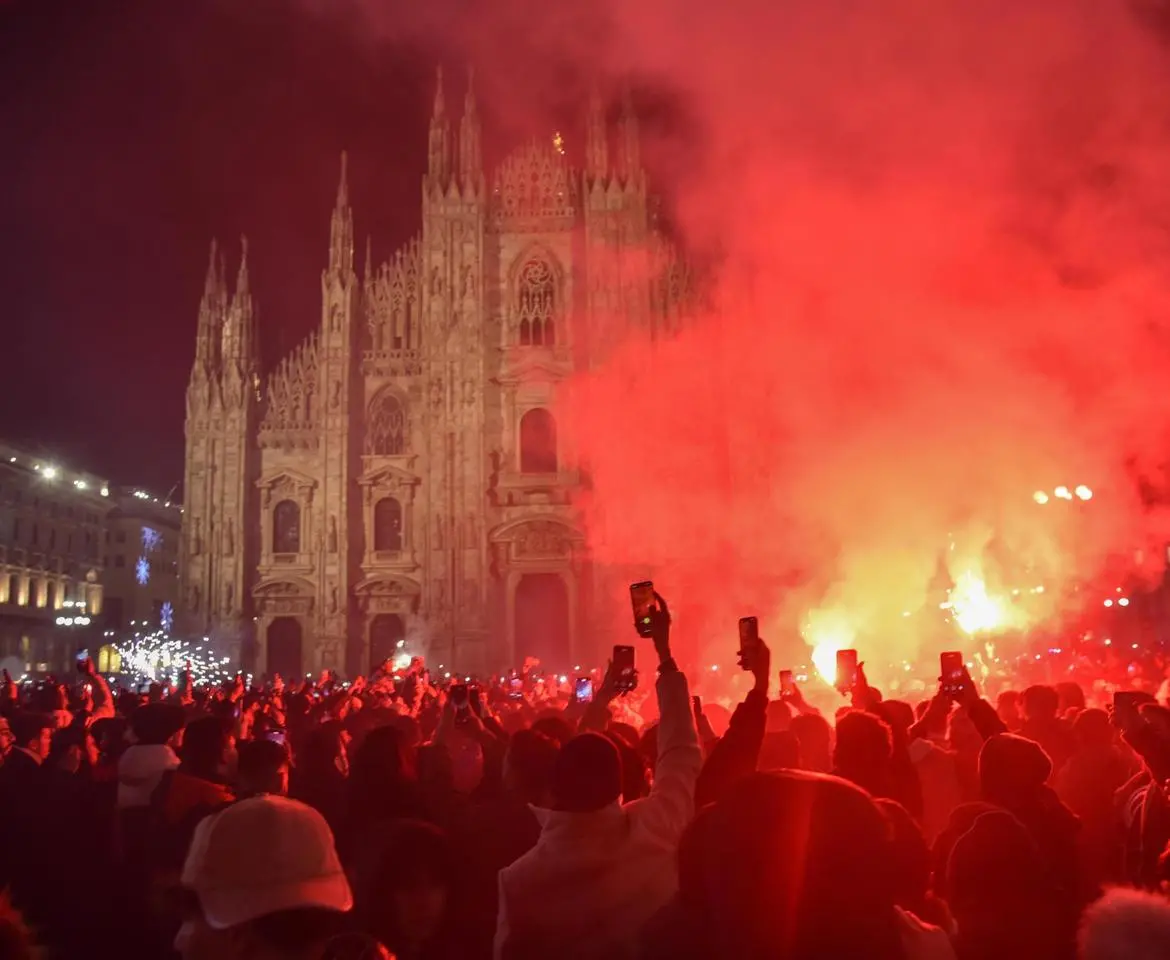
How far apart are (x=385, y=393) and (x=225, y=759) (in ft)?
113

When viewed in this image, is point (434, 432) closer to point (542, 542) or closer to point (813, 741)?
point (542, 542)

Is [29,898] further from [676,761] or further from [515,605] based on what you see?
[515,605]

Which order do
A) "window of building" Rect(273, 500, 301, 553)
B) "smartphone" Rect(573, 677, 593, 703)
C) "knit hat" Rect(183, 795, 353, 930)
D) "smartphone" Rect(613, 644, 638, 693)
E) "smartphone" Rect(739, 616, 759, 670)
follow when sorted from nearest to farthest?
1. "knit hat" Rect(183, 795, 353, 930)
2. "smartphone" Rect(739, 616, 759, 670)
3. "smartphone" Rect(613, 644, 638, 693)
4. "smartphone" Rect(573, 677, 593, 703)
5. "window of building" Rect(273, 500, 301, 553)

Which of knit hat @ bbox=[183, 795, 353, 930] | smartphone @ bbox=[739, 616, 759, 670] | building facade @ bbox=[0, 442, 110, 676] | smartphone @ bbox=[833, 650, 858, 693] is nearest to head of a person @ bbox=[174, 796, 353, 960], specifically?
knit hat @ bbox=[183, 795, 353, 930]

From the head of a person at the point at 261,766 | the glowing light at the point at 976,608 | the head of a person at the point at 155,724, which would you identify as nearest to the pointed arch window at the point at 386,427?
the glowing light at the point at 976,608

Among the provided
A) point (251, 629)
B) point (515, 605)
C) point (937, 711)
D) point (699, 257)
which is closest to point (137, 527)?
point (251, 629)

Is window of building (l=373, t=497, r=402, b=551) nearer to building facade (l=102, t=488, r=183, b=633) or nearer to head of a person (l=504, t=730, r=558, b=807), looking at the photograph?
building facade (l=102, t=488, r=183, b=633)

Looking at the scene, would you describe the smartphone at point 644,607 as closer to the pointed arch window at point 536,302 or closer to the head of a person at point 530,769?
the head of a person at point 530,769

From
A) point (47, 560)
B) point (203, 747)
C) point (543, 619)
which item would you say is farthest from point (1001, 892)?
point (47, 560)

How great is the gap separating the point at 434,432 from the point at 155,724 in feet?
105

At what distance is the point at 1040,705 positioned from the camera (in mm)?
7203

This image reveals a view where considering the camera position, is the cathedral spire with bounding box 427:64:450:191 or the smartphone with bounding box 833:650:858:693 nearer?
the smartphone with bounding box 833:650:858:693

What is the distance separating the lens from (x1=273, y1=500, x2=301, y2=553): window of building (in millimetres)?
38469

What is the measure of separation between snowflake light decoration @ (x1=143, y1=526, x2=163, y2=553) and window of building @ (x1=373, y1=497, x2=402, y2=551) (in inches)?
1370
